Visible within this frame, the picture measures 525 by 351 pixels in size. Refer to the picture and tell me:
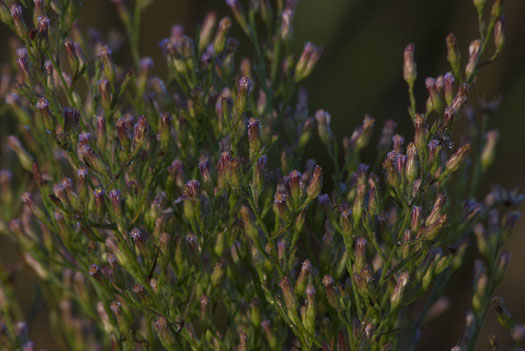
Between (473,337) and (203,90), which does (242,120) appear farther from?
(473,337)

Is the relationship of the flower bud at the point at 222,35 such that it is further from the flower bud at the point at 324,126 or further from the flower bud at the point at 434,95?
the flower bud at the point at 434,95

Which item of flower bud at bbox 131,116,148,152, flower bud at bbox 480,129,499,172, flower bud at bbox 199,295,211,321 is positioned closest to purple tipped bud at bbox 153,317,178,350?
flower bud at bbox 199,295,211,321

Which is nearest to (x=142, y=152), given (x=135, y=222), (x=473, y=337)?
(x=135, y=222)

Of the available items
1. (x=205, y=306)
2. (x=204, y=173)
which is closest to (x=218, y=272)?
(x=205, y=306)

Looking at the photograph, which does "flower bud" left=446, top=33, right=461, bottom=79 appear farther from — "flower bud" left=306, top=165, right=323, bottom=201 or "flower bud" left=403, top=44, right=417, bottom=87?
"flower bud" left=306, top=165, right=323, bottom=201

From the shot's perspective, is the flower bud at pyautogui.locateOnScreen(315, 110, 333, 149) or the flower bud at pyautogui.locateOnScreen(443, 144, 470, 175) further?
the flower bud at pyautogui.locateOnScreen(315, 110, 333, 149)

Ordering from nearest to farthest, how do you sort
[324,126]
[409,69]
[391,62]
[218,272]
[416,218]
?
[416,218], [218,272], [409,69], [324,126], [391,62]

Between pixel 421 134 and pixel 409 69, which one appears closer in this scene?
pixel 421 134

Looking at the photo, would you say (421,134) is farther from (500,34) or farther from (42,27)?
(42,27)
